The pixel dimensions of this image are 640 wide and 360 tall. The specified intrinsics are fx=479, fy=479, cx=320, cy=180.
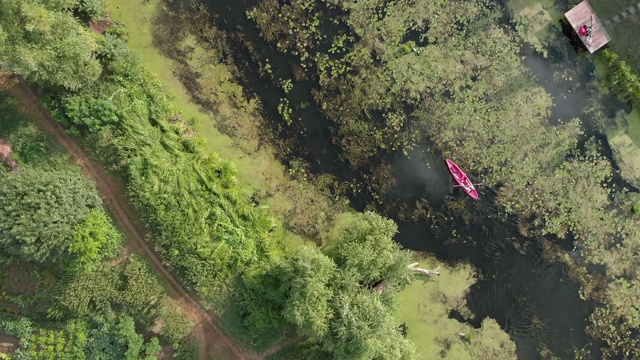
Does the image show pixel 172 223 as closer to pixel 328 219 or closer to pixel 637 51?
pixel 328 219

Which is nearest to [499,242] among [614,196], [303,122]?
[614,196]

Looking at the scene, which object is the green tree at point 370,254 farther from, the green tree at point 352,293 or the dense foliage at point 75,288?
the dense foliage at point 75,288

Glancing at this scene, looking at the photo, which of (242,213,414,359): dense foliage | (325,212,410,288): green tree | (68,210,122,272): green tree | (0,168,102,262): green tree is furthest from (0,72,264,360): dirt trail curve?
(325,212,410,288): green tree

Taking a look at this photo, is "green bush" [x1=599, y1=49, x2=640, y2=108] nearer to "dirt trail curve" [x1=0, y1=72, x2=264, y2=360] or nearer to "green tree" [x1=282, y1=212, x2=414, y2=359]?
"green tree" [x1=282, y1=212, x2=414, y2=359]

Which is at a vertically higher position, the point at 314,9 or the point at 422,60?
the point at 314,9

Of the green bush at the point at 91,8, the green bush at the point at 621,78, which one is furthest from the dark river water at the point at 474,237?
the green bush at the point at 91,8

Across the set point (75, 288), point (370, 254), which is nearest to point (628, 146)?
point (370, 254)

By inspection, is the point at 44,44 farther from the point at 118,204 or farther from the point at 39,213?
the point at 118,204
